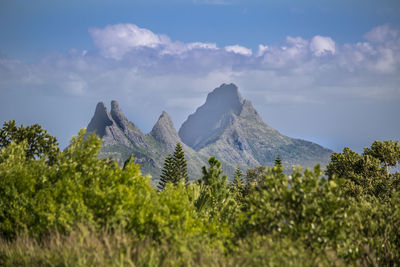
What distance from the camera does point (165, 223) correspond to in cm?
866

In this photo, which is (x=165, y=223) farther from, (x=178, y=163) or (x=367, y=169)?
(x=178, y=163)

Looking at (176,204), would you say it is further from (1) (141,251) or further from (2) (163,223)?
(1) (141,251)

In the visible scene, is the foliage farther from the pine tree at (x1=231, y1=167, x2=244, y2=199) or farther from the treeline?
the treeline

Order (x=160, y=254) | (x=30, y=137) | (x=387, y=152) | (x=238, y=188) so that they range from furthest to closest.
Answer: (x=238, y=188) → (x=387, y=152) → (x=30, y=137) → (x=160, y=254)

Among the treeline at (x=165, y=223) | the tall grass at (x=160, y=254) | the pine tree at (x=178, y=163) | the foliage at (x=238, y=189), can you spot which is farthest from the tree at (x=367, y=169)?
the pine tree at (x=178, y=163)

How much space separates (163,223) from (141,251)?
0.90 m

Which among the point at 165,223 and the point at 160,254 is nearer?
the point at 160,254

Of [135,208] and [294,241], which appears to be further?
[135,208]

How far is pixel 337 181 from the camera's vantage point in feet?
29.7

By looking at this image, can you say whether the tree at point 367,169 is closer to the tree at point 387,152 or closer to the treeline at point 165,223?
the tree at point 387,152

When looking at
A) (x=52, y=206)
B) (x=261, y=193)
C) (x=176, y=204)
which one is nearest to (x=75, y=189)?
(x=52, y=206)

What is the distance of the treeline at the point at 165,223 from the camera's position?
787 centimetres

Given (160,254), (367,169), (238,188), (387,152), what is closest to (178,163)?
(238,188)

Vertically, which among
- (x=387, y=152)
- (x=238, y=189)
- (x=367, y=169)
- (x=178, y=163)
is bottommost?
(x=238, y=189)
